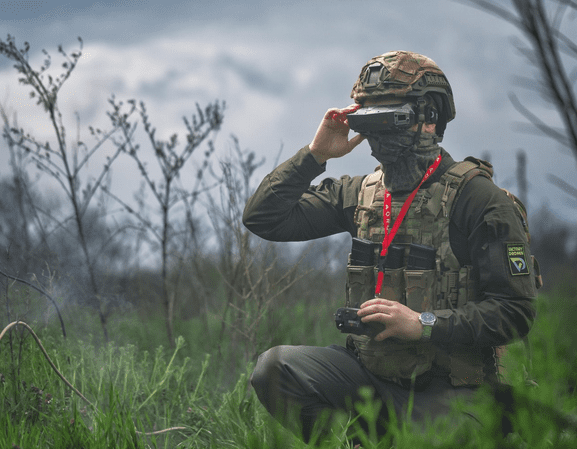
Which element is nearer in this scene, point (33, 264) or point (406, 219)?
point (406, 219)

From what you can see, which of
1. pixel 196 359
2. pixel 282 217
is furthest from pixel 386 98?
pixel 196 359

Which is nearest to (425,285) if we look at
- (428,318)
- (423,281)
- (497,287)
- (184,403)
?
(423,281)

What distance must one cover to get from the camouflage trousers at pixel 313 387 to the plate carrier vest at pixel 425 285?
0.24 feet

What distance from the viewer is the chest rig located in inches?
102

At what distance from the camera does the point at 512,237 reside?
247 centimetres

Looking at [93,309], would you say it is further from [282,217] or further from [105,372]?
[282,217]

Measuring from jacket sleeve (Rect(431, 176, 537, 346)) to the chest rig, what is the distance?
101mm

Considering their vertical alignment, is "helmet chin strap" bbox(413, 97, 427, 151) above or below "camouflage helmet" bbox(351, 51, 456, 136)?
below

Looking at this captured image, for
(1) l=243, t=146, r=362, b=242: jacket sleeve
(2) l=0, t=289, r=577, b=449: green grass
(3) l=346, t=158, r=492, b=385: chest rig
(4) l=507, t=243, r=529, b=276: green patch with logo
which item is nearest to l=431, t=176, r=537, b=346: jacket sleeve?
(4) l=507, t=243, r=529, b=276: green patch with logo

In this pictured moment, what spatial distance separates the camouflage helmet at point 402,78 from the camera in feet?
8.82

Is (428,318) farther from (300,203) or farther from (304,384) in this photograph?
(300,203)

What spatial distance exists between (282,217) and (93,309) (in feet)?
10.3

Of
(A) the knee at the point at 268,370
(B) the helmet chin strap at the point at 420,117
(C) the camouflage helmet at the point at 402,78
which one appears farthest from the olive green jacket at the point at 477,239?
(A) the knee at the point at 268,370

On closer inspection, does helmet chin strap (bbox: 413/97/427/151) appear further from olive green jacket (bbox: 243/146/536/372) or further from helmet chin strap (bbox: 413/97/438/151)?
olive green jacket (bbox: 243/146/536/372)
